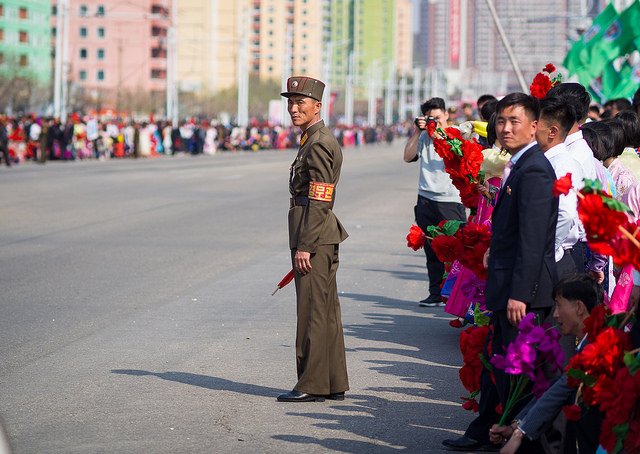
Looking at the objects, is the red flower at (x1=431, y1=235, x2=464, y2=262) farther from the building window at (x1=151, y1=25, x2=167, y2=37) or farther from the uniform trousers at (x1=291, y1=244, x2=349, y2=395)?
the building window at (x1=151, y1=25, x2=167, y2=37)

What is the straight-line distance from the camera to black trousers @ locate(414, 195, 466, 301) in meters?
12.1

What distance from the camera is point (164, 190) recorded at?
29219 millimetres

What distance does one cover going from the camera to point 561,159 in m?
6.78

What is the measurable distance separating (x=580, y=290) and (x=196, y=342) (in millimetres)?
4563

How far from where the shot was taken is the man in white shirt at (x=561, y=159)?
6504 mm

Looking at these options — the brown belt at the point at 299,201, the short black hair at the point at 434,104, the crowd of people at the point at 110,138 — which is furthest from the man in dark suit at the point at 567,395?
the crowd of people at the point at 110,138

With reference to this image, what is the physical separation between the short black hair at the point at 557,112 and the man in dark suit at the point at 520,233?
96mm

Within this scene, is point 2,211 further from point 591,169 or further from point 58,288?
point 591,169

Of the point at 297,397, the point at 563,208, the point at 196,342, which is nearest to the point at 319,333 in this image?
the point at 297,397

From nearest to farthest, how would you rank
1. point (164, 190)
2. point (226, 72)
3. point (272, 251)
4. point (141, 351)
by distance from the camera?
point (141, 351)
point (272, 251)
point (164, 190)
point (226, 72)

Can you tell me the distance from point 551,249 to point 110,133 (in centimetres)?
4791

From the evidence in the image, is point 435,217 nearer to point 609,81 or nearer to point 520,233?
point 520,233

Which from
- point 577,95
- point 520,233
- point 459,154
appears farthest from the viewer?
point 577,95

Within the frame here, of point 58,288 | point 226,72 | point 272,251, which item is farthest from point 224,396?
point 226,72
